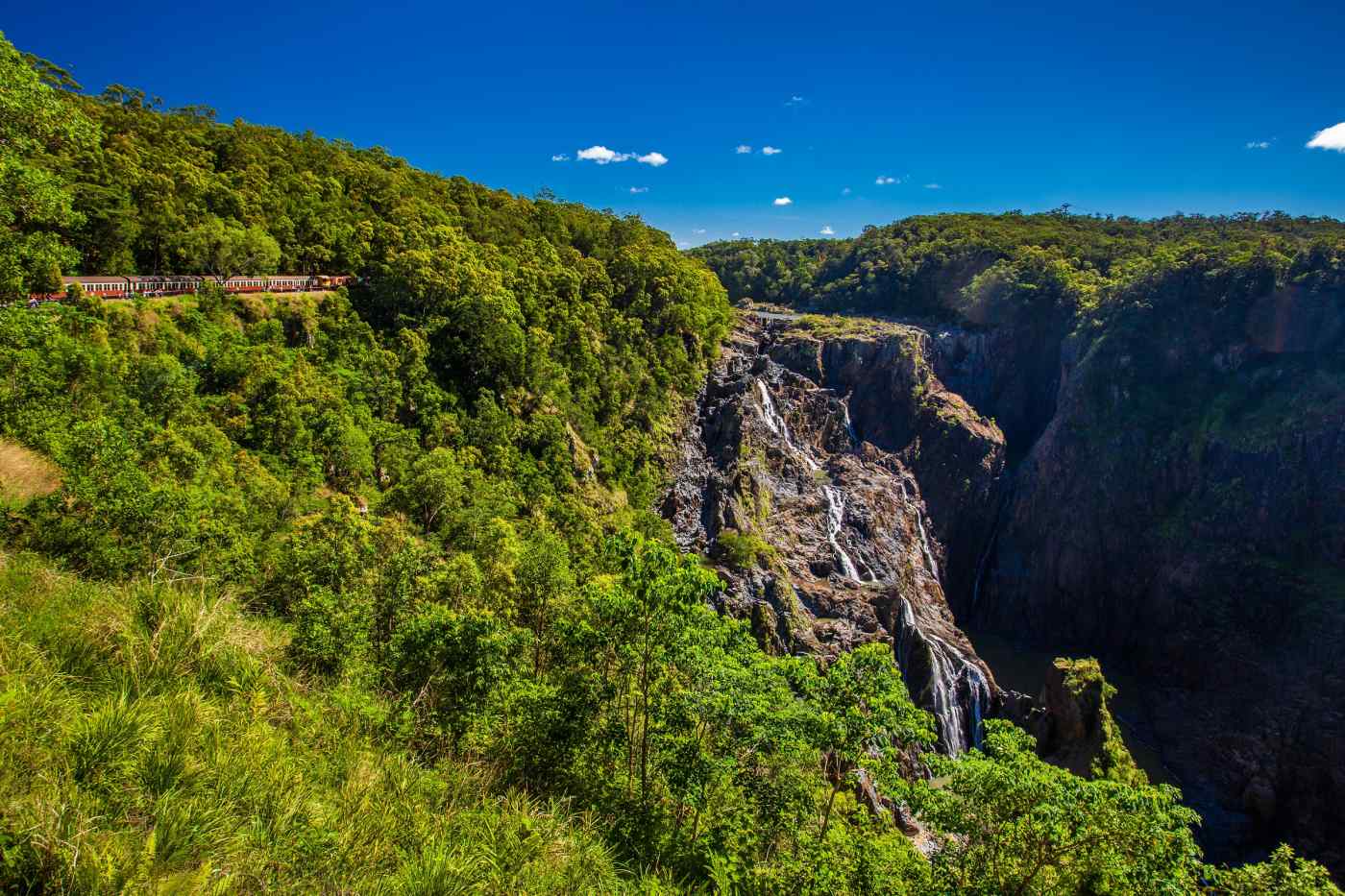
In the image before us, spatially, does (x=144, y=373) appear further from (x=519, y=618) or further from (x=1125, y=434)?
(x=1125, y=434)

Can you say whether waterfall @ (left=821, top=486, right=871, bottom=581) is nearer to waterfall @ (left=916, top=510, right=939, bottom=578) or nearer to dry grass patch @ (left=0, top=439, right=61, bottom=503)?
waterfall @ (left=916, top=510, right=939, bottom=578)

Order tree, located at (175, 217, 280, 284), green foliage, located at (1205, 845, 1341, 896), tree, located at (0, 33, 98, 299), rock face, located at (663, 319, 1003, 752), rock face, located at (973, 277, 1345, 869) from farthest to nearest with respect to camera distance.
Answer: rock face, located at (973, 277, 1345, 869)
rock face, located at (663, 319, 1003, 752)
tree, located at (175, 217, 280, 284)
green foliage, located at (1205, 845, 1341, 896)
tree, located at (0, 33, 98, 299)

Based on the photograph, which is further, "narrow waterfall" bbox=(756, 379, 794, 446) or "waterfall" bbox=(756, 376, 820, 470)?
"narrow waterfall" bbox=(756, 379, 794, 446)

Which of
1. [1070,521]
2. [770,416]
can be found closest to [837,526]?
[770,416]

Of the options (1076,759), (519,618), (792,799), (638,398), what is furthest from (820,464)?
(792,799)

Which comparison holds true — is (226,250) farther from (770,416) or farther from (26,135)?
(770,416)

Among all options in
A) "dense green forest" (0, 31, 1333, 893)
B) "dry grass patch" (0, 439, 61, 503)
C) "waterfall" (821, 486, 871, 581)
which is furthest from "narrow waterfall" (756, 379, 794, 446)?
"dry grass patch" (0, 439, 61, 503)

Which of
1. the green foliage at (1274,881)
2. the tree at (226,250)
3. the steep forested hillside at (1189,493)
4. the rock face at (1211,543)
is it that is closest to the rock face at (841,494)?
the steep forested hillside at (1189,493)

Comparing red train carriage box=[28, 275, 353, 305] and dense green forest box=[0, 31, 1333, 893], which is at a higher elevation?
red train carriage box=[28, 275, 353, 305]
